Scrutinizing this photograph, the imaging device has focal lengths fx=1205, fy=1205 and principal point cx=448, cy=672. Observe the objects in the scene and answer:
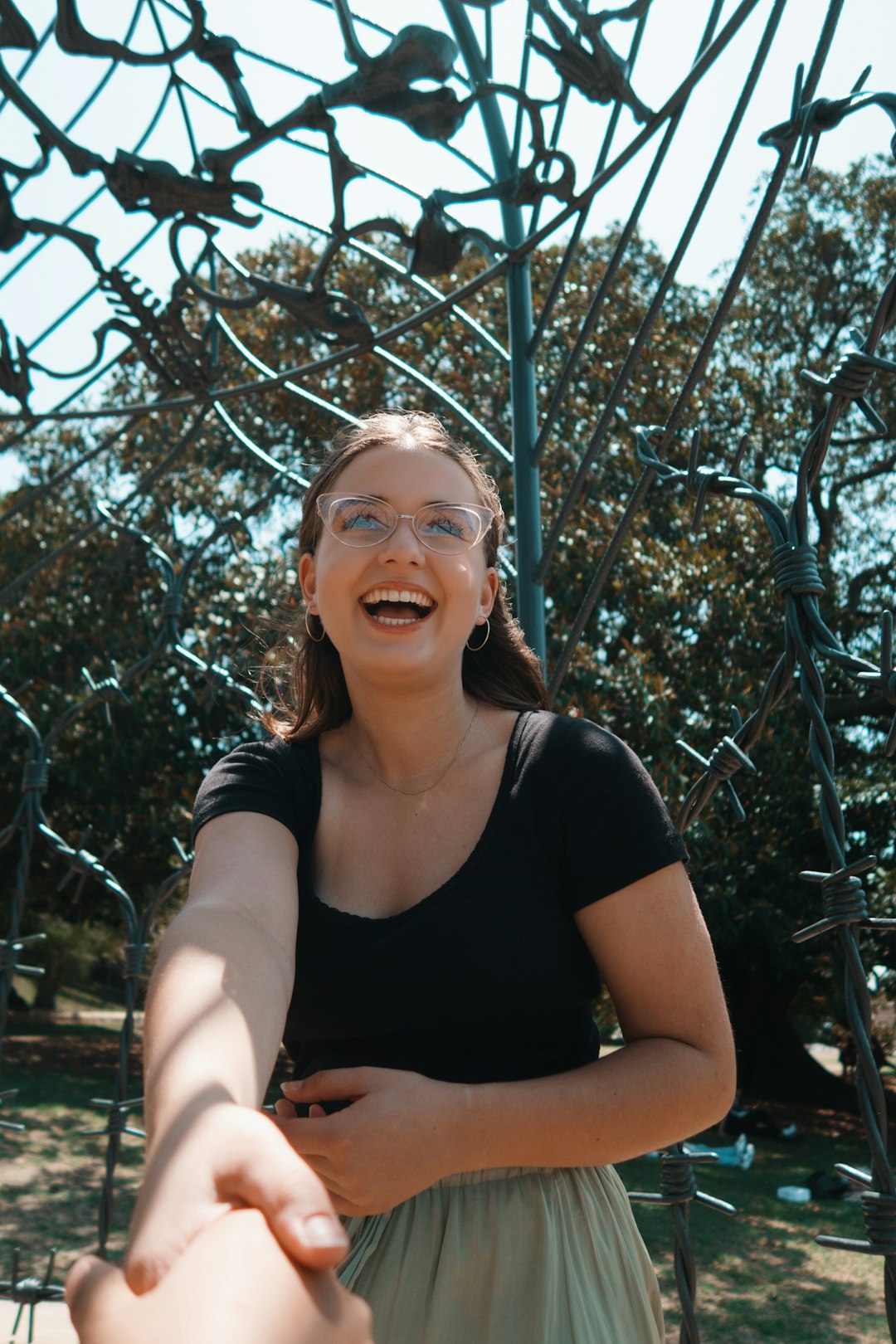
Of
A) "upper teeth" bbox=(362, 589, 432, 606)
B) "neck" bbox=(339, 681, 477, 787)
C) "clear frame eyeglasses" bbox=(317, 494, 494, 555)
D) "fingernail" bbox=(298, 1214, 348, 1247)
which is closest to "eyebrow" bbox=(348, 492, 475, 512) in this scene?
"clear frame eyeglasses" bbox=(317, 494, 494, 555)

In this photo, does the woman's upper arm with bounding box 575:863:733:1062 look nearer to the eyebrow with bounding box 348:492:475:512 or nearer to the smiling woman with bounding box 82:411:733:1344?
the smiling woman with bounding box 82:411:733:1344

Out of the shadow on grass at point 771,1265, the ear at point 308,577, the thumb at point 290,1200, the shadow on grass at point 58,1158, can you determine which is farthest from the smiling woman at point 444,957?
the shadow on grass at point 771,1265

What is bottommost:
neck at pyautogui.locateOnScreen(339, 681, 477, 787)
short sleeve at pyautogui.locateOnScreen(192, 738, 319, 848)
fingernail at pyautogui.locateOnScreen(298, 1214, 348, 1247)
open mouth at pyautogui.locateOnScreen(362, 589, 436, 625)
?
fingernail at pyautogui.locateOnScreen(298, 1214, 348, 1247)

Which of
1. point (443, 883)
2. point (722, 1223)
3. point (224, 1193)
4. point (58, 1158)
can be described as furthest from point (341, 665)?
point (58, 1158)

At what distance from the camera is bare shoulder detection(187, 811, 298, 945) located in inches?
43.1

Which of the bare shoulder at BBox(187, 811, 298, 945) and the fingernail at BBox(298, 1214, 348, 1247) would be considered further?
the bare shoulder at BBox(187, 811, 298, 945)

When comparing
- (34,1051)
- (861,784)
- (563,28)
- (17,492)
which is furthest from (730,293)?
(34,1051)

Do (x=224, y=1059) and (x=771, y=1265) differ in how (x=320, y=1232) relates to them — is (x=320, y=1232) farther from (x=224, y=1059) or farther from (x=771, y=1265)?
(x=771, y=1265)

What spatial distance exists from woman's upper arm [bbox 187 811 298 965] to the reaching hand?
1.66ft

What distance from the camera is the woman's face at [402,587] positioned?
132 centimetres

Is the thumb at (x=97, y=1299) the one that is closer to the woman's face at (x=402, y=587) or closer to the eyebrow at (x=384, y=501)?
the woman's face at (x=402, y=587)

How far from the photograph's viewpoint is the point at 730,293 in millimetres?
1317

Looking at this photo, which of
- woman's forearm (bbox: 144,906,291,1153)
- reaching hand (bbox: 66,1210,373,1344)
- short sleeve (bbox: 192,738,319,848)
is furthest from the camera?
short sleeve (bbox: 192,738,319,848)

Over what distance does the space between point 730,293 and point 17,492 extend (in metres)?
9.04
